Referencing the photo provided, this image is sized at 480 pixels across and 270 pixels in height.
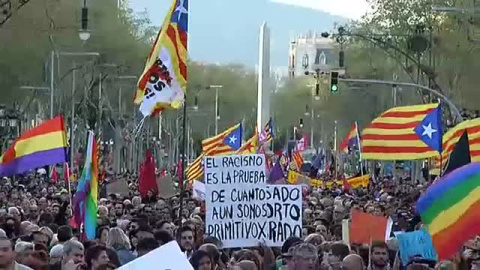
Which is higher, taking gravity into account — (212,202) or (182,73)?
(182,73)

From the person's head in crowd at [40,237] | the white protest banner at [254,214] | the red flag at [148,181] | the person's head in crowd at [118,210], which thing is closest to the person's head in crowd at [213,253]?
the white protest banner at [254,214]

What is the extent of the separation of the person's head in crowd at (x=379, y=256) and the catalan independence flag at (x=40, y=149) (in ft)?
22.6

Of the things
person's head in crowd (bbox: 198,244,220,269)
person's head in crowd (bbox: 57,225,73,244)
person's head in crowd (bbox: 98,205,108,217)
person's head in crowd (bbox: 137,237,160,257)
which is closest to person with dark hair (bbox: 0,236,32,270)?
person's head in crowd (bbox: 198,244,220,269)

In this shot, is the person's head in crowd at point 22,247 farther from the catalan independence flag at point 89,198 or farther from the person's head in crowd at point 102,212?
the person's head in crowd at point 102,212

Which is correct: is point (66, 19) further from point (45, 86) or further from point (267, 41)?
point (267, 41)

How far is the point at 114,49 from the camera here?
65312 mm

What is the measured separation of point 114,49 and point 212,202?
164ft

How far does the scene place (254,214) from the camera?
15555 mm

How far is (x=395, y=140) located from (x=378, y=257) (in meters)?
10.2

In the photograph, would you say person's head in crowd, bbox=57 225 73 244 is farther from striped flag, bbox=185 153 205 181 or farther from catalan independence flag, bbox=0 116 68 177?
striped flag, bbox=185 153 205 181

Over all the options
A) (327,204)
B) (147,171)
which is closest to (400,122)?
(327,204)

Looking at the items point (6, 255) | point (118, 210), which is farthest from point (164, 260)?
point (118, 210)

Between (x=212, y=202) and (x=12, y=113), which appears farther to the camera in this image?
(x=12, y=113)

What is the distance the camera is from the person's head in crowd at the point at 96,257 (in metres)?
12.1
